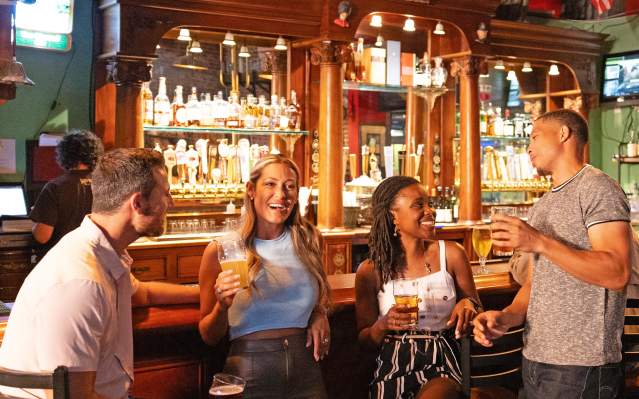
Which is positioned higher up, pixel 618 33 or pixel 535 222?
pixel 618 33

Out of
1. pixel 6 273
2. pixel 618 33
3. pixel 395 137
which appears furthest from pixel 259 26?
pixel 618 33

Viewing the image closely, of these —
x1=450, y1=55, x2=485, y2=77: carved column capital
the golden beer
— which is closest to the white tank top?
the golden beer

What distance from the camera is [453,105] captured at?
8.11 m

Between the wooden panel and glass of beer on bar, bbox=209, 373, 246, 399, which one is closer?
glass of beer on bar, bbox=209, 373, 246, 399

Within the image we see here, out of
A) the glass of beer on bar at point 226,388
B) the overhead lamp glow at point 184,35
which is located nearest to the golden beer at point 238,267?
the glass of beer on bar at point 226,388

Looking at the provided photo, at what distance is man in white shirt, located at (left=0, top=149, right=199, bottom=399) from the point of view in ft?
6.48

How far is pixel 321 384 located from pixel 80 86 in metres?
4.29

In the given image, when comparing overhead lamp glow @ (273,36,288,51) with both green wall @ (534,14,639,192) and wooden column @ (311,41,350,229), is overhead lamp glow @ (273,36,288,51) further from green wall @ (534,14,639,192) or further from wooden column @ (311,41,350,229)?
green wall @ (534,14,639,192)

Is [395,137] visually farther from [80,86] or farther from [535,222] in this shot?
[535,222]

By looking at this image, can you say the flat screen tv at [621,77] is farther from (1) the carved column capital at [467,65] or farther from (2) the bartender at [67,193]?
(2) the bartender at [67,193]

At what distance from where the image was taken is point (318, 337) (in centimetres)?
295

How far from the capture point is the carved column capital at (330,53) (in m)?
6.84

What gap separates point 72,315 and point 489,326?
147cm

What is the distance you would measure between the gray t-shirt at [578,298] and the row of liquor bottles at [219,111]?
408cm
